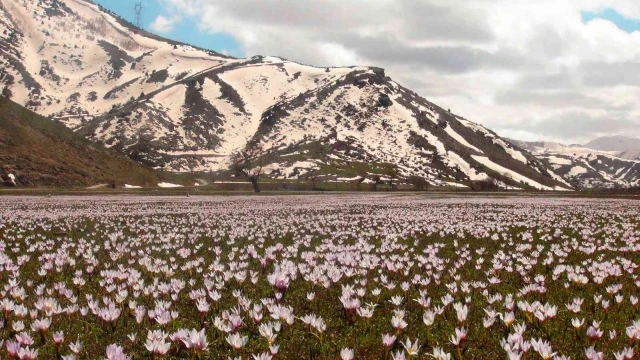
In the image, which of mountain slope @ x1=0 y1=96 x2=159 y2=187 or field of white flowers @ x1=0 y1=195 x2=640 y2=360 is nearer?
field of white flowers @ x1=0 y1=195 x2=640 y2=360

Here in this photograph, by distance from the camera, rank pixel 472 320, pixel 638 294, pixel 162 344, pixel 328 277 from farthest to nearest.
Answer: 1. pixel 328 277
2. pixel 638 294
3. pixel 472 320
4. pixel 162 344

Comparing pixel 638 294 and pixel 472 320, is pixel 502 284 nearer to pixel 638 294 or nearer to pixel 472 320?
pixel 638 294

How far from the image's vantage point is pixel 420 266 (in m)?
12.4

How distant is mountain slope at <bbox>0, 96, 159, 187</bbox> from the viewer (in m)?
95.3

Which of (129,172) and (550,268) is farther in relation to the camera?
(129,172)

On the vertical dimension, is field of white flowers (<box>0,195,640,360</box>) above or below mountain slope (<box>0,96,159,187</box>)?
below

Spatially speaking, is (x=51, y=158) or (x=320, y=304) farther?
(x=51, y=158)

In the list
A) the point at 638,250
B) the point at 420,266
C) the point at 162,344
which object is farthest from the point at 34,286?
the point at 638,250

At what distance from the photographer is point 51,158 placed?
105m

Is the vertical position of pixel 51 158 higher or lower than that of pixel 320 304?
higher

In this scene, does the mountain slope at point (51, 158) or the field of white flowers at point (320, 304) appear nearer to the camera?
the field of white flowers at point (320, 304)

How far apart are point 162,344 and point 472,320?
470 cm

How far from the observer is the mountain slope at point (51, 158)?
313ft

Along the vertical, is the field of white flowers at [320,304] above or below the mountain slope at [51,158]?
below
